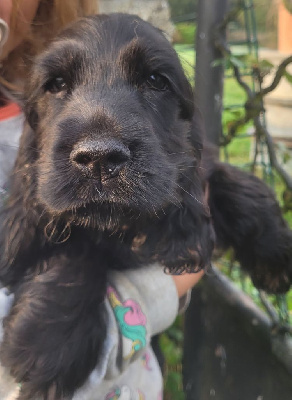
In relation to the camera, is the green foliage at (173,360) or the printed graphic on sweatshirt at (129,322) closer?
the printed graphic on sweatshirt at (129,322)

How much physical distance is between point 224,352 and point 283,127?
3402 mm

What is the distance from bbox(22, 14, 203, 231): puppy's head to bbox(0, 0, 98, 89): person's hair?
423mm

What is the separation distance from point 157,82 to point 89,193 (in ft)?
1.44

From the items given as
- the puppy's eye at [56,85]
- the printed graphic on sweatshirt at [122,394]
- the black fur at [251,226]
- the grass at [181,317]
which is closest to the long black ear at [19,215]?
the puppy's eye at [56,85]

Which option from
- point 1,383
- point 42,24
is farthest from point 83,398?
point 42,24

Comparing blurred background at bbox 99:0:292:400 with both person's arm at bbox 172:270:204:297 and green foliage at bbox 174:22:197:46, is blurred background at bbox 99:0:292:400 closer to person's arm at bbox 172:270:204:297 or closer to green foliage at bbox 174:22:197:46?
green foliage at bbox 174:22:197:46

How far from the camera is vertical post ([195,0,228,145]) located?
1.79 metres

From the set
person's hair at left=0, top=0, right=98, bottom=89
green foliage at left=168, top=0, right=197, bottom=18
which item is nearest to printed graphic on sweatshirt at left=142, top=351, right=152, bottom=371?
person's hair at left=0, top=0, right=98, bottom=89

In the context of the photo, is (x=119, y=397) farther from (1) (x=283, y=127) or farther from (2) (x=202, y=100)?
(1) (x=283, y=127)

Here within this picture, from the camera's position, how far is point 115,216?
3.54 feet

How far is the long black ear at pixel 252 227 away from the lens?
1693mm

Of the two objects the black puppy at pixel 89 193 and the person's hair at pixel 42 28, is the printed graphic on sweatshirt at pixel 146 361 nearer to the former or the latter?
the black puppy at pixel 89 193

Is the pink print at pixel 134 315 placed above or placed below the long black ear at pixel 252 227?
above

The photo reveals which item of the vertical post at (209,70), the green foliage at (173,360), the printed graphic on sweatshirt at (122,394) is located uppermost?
the vertical post at (209,70)
